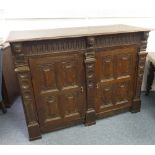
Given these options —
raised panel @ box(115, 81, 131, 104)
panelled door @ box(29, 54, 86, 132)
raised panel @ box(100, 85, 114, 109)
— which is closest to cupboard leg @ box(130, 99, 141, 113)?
raised panel @ box(115, 81, 131, 104)

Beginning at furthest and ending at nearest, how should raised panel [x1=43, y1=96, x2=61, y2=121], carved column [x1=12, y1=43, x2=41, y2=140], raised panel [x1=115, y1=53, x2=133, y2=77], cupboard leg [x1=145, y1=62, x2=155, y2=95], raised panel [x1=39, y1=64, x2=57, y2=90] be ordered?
cupboard leg [x1=145, y1=62, x2=155, y2=95] < raised panel [x1=115, y1=53, x2=133, y2=77] < raised panel [x1=43, y1=96, x2=61, y2=121] < raised panel [x1=39, y1=64, x2=57, y2=90] < carved column [x1=12, y1=43, x2=41, y2=140]

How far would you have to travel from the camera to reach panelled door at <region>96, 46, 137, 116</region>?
1.76 m

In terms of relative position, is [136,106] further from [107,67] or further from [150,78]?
[107,67]

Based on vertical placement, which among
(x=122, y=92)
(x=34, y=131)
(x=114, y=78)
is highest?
(x=114, y=78)

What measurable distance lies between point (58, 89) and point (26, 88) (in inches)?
11.7

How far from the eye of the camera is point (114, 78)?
1869mm

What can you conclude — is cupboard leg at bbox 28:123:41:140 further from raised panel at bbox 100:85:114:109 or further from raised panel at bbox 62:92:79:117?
raised panel at bbox 100:85:114:109

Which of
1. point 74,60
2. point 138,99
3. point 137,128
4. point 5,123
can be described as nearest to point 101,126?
point 137,128

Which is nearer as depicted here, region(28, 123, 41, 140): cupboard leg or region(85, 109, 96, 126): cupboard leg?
region(28, 123, 41, 140): cupboard leg

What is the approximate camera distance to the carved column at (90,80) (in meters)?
1.63

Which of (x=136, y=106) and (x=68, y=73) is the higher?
(x=68, y=73)

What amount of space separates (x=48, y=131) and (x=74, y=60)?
2.61 feet

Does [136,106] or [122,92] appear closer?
[122,92]

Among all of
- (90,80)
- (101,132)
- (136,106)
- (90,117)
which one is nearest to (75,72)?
(90,80)
